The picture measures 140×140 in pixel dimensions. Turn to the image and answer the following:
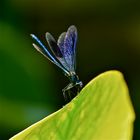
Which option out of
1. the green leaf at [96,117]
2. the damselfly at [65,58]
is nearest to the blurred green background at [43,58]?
the damselfly at [65,58]

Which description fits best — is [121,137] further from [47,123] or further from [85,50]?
[85,50]

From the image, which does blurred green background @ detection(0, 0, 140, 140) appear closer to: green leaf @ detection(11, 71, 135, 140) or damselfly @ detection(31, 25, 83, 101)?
damselfly @ detection(31, 25, 83, 101)

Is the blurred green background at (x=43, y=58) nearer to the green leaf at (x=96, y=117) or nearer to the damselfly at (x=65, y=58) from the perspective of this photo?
the damselfly at (x=65, y=58)

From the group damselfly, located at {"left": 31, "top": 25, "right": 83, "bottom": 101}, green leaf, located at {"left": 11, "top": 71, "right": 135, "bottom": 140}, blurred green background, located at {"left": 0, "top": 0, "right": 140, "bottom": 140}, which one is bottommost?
blurred green background, located at {"left": 0, "top": 0, "right": 140, "bottom": 140}

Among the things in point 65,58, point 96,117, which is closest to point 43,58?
point 65,58

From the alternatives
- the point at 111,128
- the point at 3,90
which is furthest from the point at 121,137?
the point at 3,90

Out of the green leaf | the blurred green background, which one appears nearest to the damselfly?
the green leaf
